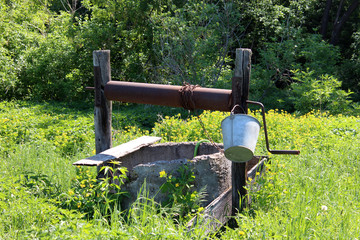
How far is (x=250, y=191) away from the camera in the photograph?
13.1 ft

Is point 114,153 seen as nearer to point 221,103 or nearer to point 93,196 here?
point 93,196

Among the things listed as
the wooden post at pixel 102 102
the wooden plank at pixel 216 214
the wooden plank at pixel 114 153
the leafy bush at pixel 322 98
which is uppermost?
the wooden post at pixel 102 102

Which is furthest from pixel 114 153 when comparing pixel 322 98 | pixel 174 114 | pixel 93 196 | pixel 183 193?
pixel 322 98

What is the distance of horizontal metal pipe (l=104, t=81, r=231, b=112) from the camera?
3.73m

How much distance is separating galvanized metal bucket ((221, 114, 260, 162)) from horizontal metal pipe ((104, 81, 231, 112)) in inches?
24.0

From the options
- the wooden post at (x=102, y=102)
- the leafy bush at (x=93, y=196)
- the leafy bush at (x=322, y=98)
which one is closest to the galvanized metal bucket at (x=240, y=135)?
the leafy bush at (x=93, y=196)

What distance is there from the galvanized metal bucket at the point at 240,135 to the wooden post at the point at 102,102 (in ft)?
5.63

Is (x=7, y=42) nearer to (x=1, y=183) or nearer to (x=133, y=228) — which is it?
(x=1, y=183)

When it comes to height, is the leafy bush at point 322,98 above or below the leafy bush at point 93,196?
below

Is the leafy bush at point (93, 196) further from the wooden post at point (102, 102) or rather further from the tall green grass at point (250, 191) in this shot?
the wooden post at point (102, 102)

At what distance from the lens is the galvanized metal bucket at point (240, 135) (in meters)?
3.03

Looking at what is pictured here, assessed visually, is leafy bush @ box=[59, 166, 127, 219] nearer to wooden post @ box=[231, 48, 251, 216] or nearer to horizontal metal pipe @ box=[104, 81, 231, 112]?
horizontal metal pipe @ box=[104, 81, 231, 112]

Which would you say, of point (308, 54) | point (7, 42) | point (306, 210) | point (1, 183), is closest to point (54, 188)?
point (1, 183)

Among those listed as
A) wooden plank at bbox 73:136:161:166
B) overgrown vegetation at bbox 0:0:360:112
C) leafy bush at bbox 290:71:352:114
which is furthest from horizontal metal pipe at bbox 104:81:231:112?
overgrown vegetation at bbox 0:0:360:112
